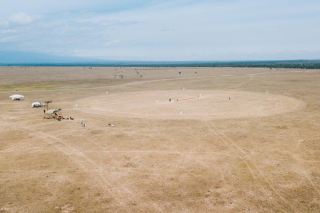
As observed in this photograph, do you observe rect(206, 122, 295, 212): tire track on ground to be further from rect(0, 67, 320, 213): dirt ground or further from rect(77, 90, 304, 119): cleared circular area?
rect(77, 90, 304, 119): cleared circular area

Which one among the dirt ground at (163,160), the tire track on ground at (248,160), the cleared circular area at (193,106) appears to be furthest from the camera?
the cleared circular area at (193,106)

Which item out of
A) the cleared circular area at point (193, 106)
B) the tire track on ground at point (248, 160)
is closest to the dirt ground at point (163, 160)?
the tire track on ground at point (248, 160)

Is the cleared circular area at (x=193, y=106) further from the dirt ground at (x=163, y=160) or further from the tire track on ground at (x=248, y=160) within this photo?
the tire track on ground at (x=248, y=160)

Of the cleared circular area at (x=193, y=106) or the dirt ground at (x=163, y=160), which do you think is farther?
the cleared circular area at (x=193, y=106)

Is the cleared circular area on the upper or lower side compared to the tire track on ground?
upper

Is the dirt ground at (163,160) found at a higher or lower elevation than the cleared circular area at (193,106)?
lower

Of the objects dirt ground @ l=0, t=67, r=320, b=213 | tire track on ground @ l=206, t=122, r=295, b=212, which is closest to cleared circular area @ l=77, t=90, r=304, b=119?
dirt ground @ l=0, t=67, r=320, b=213
